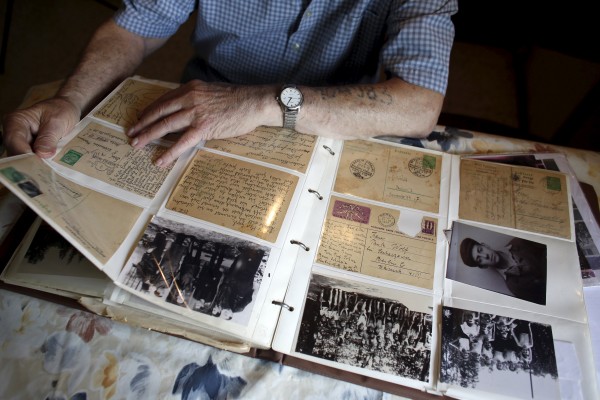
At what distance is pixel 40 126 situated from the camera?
0.65 metres

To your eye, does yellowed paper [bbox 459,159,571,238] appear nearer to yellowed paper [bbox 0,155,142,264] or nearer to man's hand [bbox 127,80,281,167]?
man's hand [bbox 127,80,281,167]

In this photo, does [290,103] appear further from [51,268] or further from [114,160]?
[51,268]

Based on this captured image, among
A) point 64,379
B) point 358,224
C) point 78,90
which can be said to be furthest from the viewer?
point 78,90

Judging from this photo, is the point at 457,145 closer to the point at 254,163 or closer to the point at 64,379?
the point at 254,163

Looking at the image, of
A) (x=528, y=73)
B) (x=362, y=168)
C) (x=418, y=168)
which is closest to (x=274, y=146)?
(x=362, y=168)

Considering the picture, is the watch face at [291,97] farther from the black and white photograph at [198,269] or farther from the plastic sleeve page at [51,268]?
the plastic sleeve page at [51,268]

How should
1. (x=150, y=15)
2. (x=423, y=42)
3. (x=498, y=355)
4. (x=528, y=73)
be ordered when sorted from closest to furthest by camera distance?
(x=498, y=355), (x=423, y=42), (x=150, y=15), (x=528, y=73)

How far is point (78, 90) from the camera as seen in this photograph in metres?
0.75

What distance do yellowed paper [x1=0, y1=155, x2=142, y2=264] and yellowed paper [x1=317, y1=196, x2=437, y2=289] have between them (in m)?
0.30

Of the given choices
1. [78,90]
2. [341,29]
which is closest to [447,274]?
[341,29]

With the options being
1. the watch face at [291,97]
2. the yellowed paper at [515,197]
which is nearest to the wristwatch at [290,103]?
the watch face at [291,97]

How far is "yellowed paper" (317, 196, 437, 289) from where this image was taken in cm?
58

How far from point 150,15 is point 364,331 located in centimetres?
80

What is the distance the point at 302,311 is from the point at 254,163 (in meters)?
0.26
